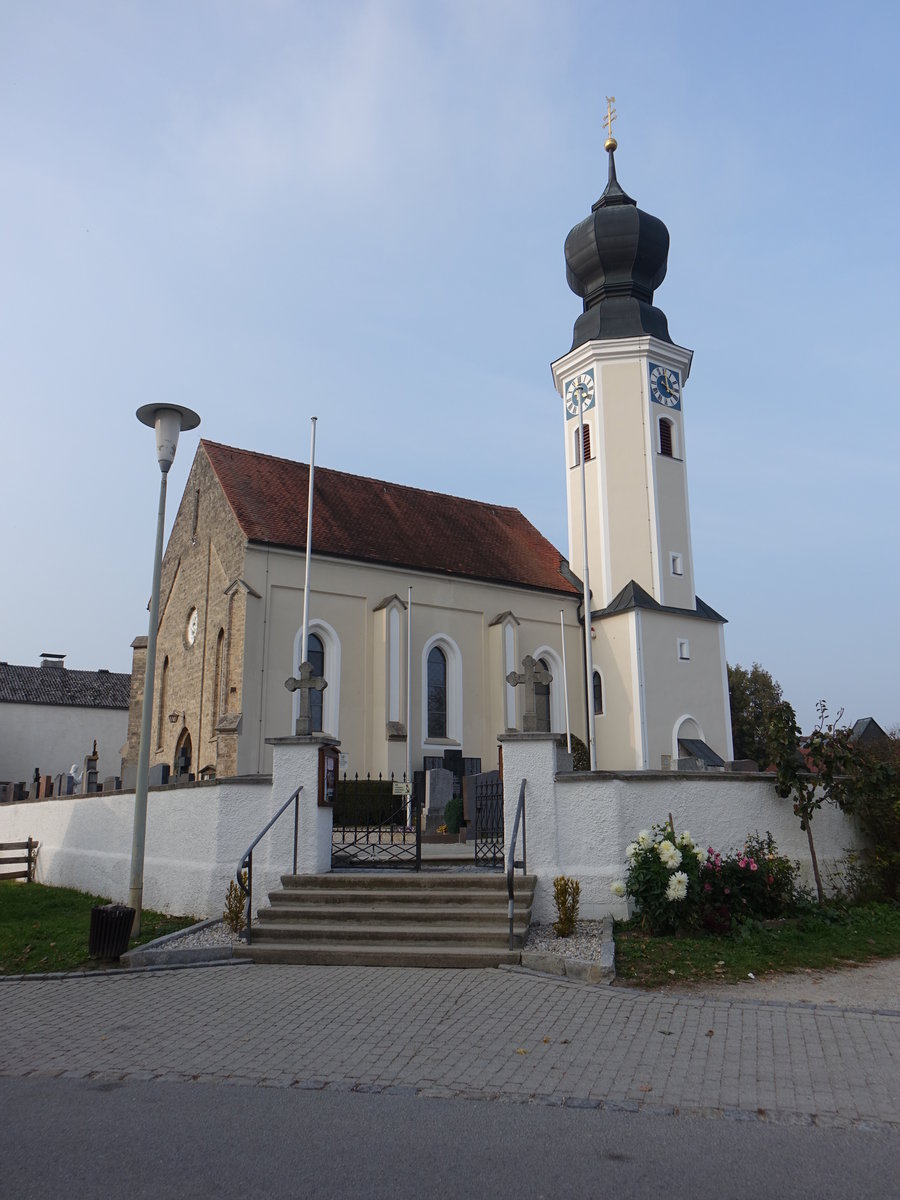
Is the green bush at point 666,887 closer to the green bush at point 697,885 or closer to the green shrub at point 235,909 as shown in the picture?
the green bush at point 697,885

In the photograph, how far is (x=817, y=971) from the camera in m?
9.14

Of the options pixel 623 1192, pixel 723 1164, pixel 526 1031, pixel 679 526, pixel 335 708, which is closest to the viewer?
pixel 623 1192

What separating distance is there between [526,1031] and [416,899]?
13.1ft

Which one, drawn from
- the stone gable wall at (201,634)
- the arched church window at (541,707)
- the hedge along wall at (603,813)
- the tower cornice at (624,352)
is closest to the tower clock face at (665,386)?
the tower cornice at (624,352)

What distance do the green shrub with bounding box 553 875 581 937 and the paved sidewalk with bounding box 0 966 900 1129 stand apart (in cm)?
122

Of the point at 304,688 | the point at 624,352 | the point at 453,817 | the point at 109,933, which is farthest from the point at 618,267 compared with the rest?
the point at 109,933

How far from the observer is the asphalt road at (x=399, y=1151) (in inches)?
174

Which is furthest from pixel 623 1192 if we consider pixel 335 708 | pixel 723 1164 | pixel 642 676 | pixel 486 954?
pixel 642 676

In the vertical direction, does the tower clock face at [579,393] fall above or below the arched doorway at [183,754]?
above

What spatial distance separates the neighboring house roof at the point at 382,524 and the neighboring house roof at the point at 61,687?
74.9 ft

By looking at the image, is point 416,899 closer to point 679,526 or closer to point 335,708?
point 335,708

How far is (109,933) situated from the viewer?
33.4 ft

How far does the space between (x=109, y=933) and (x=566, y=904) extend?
4928mm

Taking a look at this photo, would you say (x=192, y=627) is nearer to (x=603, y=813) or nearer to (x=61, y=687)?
(x=603, y=813)
